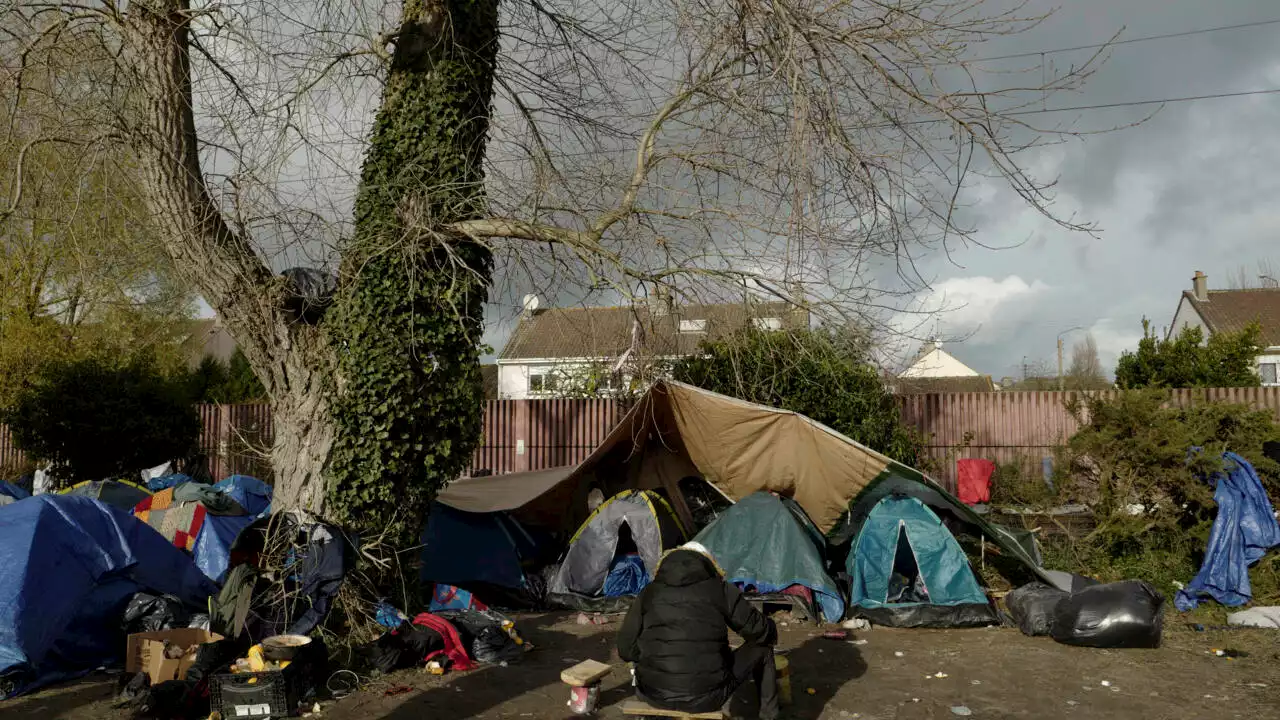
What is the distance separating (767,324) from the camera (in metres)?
6.63

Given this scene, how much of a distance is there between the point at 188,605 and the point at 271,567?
1067 millimetres

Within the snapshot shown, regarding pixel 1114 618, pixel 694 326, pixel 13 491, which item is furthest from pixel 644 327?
pixel 13 491

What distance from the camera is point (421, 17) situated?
25.7ft

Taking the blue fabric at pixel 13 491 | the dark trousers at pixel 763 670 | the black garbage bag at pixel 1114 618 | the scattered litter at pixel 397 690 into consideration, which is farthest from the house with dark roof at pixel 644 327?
the blue fabric at pixel 13 491

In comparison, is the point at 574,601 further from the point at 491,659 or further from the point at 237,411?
the point at 237,411

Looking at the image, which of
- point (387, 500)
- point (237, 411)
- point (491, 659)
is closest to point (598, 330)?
point (387, 500)

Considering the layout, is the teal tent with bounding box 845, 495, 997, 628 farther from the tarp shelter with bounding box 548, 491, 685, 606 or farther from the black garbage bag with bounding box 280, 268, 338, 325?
the black garbage bag with bounding box 280, 268, 338, 325

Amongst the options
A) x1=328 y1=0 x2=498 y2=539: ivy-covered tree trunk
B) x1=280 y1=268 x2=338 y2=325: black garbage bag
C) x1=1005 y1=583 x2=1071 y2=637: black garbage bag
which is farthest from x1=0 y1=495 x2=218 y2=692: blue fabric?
x1=1005 y1=583 x2=1071 y2=637: black garbage bag

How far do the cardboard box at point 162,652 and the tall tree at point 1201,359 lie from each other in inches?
588

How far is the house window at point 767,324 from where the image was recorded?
21.5ft

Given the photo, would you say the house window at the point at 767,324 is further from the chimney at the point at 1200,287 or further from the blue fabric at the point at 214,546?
the chimney at the point at 1200,287

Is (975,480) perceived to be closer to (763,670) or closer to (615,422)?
(615,422)

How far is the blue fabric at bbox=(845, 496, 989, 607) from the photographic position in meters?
8.47

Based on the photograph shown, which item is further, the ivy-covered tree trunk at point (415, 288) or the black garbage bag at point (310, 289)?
the black garbage bag at point (310, 289)
